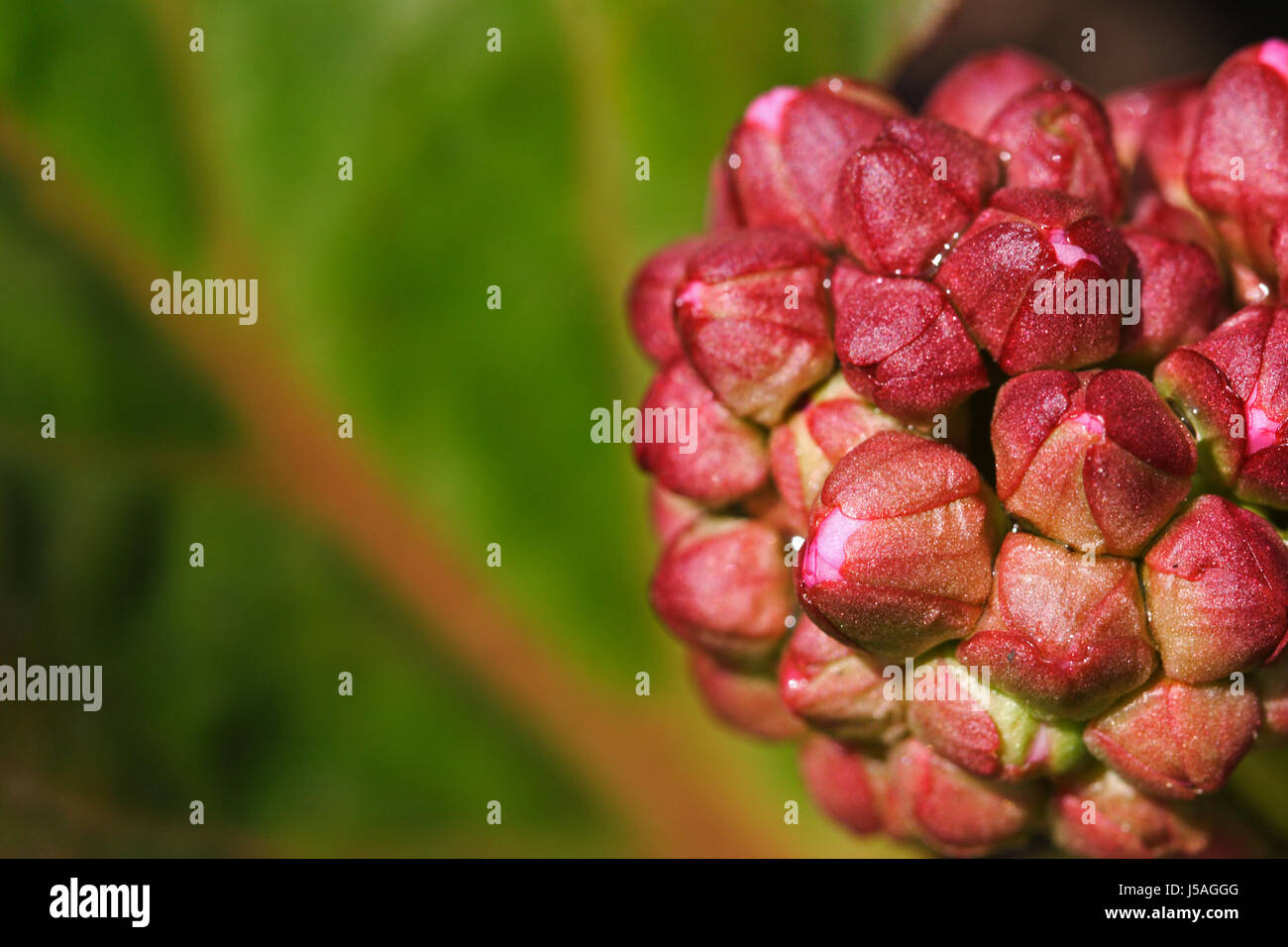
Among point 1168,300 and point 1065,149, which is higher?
point 1065,149

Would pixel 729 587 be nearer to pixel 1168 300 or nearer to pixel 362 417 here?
pixel 1168 300

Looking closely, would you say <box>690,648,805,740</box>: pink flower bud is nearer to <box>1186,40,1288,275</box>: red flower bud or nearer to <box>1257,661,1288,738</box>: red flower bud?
<box>1257,661,1288,738</box>: red flower bud

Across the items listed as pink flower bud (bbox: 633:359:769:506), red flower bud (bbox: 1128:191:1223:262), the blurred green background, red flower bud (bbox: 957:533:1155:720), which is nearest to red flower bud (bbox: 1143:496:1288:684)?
red flower bud (bbox: 957:533:1155:720)

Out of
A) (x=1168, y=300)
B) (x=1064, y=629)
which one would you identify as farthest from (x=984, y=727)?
(x=1168, y=300)

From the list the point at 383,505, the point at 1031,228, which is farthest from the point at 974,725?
the point at 383,505

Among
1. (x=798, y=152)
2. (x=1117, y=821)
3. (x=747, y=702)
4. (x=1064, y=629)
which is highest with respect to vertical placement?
(x=798, y=152)
